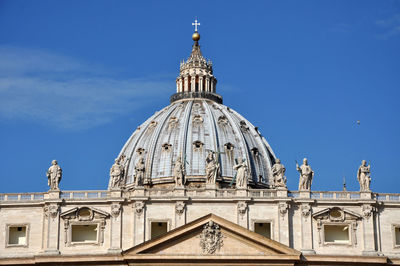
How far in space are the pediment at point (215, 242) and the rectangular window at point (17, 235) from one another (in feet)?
39.5

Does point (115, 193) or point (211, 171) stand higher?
point (211, 171)

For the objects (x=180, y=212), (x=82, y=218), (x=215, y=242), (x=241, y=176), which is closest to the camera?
(x=215, y=242)

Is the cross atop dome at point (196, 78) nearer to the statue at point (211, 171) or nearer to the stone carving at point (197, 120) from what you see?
the stone carving at point (197, 120)

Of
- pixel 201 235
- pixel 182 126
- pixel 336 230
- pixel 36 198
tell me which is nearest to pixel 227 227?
pixel 201 235

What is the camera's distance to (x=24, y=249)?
10938cm

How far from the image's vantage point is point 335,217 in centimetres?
11062

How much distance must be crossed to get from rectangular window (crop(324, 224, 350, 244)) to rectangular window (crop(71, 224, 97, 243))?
2131 centimetres

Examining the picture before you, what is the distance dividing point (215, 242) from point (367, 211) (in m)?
14.5

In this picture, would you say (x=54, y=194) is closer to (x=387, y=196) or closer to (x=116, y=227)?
(x=116, y=227)

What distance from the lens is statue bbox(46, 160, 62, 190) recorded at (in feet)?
363

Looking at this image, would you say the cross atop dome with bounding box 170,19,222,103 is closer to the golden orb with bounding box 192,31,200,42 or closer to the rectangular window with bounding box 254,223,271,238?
the golden orb with bounding box 192,31,200,42

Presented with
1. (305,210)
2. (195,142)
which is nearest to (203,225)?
(305,210)

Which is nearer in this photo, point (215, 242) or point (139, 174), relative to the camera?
point (215, 242)

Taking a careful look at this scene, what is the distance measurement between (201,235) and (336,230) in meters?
13.0
